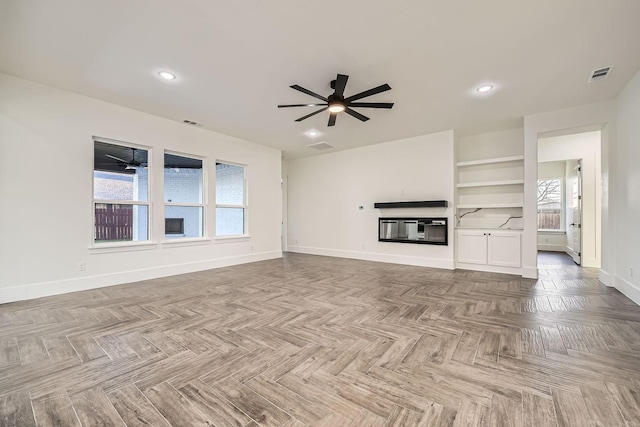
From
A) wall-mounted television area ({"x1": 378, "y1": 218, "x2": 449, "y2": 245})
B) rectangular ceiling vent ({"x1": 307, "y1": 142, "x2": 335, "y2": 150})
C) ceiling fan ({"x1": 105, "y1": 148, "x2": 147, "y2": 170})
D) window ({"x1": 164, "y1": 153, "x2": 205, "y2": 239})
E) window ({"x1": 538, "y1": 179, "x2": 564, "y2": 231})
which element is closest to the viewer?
ceiling fan ({"x1": 105, "y1": 148, "x2": 147, "y2": 170})

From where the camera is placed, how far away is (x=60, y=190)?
3.99 metres

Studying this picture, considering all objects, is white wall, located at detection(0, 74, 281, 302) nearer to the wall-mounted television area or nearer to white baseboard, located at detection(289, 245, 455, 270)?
white baseboard, located at detection(289, 245, 455, 270)

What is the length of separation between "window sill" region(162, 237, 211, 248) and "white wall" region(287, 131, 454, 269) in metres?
3.23

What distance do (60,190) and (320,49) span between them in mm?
4081

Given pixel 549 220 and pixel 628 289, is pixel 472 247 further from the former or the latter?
pixel 549 220

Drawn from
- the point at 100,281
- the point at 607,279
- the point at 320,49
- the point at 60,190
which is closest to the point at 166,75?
the point at 320,49

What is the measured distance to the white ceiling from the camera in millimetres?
2424

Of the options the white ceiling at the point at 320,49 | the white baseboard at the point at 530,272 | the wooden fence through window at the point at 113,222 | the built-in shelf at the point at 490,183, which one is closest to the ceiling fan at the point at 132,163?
the wooden fence through window at the point at 113,222

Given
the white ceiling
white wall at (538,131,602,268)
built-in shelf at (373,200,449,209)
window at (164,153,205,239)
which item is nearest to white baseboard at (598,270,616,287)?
white wall at (538,131,602,268)

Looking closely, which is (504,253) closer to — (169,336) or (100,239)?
(169,336)

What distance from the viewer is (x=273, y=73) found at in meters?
3.45

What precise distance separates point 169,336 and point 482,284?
4419mm

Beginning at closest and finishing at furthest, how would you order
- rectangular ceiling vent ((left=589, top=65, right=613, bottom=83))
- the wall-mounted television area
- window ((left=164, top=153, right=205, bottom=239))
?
rectangular ceiling vent ((left=589, top=65, right=613, bottom=83)) → window ((left=164, top=153, right=205, bottom=239)) → the wall-mounted television area

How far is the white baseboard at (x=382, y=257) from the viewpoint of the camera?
5893mm
